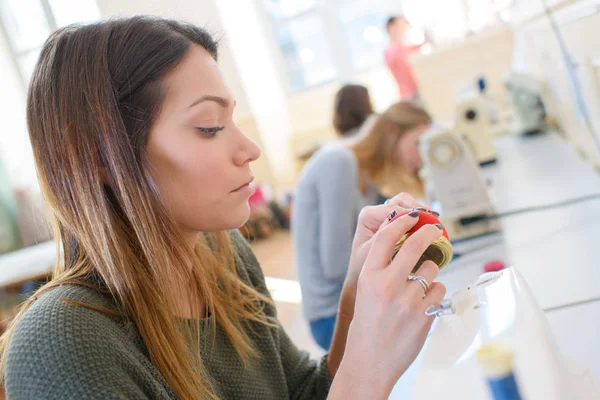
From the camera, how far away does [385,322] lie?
0.70 meters

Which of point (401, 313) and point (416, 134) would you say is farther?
point (416, 134)

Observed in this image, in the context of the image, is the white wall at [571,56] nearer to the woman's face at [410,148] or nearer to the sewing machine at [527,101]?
the sewing machine at [527,101]

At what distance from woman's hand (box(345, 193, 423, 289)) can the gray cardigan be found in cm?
87

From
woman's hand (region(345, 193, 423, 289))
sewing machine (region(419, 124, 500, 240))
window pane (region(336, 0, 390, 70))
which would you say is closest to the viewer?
woman's hand (region(345, 193, 423, 289))

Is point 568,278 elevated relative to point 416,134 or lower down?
lower down

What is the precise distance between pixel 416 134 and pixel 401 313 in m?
1.47

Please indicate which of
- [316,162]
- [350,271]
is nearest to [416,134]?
[316,162]

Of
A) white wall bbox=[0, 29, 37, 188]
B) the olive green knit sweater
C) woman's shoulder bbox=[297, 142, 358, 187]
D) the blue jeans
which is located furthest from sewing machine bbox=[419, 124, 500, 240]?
white wall bbox=[0, 29, 37, 188]

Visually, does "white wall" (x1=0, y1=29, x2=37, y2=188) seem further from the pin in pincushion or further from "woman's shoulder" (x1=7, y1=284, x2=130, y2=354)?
the pin in pincushion

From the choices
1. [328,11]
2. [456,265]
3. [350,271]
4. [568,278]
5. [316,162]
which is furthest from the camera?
[328,11]

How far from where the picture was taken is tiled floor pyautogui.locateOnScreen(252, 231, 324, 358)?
322 centimetres

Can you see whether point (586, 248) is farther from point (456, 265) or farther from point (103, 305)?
point (103, 305)

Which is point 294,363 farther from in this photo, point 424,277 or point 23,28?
point 23,28

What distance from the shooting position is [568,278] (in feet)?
3.76
